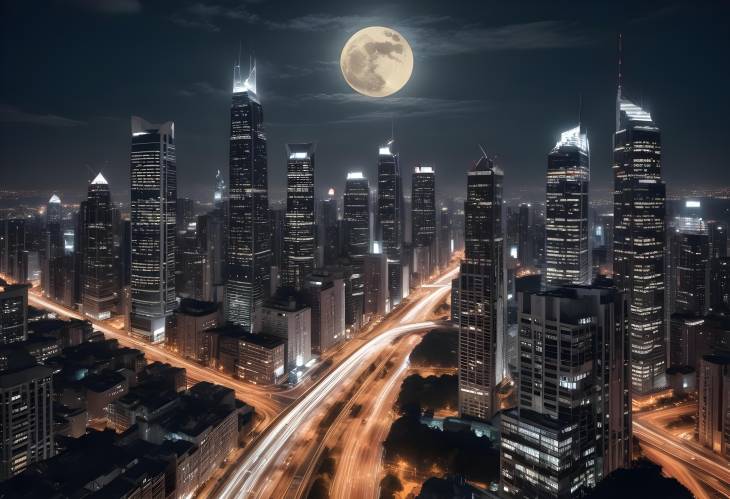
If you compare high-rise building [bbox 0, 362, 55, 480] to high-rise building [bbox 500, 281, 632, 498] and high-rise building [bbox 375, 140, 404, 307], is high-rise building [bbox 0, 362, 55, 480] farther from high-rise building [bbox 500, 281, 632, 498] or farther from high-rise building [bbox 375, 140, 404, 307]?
high-rise building [bbox 375, 140, 404, 307]

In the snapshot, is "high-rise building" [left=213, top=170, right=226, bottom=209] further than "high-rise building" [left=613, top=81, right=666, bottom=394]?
Yes

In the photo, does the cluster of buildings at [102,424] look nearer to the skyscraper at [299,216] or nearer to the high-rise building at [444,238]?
the skyscraper at [299,216]

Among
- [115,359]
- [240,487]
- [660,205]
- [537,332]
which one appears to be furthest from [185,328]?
[660,205]

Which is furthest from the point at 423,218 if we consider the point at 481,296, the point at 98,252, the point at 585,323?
the point at 585,323

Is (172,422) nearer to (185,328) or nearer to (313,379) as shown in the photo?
(313,379)

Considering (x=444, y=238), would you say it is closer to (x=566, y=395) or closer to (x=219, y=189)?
(x=219, y=189)

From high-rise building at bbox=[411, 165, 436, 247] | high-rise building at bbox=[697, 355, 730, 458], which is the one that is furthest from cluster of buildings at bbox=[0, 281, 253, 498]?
high-rise building at bbox=[411, 165, 436, 247]
